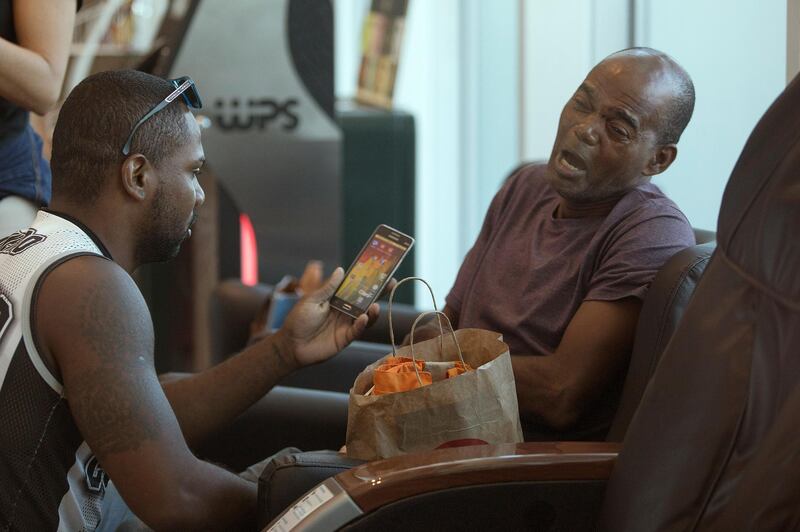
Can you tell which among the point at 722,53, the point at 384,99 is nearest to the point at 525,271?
the point at 722,53

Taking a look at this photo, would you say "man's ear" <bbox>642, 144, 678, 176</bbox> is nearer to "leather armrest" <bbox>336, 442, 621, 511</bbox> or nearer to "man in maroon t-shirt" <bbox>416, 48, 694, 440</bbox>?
"man in maroon t-shirt" <bbox>416, 48, 694, 440</bbox>

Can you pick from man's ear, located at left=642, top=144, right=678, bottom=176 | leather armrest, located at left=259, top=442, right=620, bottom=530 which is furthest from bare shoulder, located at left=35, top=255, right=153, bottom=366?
man's ear, located at left=642, top=144, right=678, bottom=176

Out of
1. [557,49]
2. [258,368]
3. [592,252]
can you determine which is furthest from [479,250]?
[557,49]

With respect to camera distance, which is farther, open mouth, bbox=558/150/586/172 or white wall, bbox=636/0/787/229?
white wall, bbox=636/0/787/229

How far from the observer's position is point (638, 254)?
181 cm

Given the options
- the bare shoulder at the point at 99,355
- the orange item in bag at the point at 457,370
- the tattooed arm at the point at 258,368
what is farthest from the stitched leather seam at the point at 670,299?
the bare shoulder at the point at 99,355

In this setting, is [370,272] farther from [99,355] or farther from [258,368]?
[99,355]

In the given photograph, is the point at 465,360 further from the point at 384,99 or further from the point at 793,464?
the point at 384,99

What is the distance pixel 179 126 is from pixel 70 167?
0.56 feet

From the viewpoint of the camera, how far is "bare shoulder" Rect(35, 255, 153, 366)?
4.65 feet

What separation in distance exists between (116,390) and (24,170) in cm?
87

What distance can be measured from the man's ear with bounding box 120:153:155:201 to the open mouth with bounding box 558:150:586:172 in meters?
0.76

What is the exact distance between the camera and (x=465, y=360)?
1.70 metres

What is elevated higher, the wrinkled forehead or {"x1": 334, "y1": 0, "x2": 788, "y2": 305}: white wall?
the wrinkled forehead
